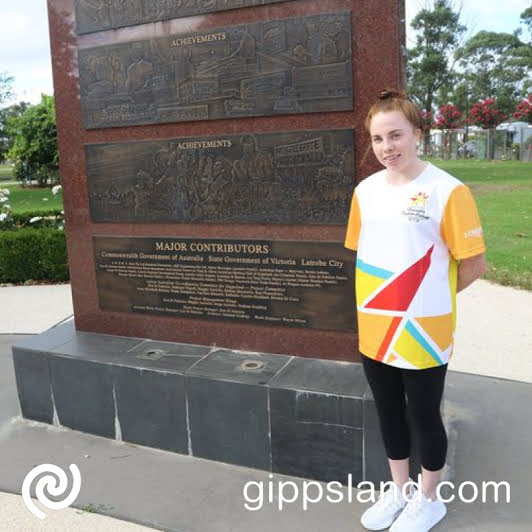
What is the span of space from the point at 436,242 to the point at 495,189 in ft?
54.4

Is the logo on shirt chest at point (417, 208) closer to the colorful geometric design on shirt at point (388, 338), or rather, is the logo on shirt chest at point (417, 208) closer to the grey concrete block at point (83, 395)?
the colorful geometric design on shirt at point (388, 338)

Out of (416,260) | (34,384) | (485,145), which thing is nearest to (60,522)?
(34,384)

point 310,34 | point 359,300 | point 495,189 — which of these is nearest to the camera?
point 359,300

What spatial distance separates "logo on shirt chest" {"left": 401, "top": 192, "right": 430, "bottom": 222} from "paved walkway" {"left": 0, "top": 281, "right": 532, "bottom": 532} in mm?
1468

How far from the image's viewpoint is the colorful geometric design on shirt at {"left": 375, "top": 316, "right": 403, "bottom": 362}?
251cm

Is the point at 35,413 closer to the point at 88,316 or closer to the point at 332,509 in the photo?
the point at 88,316

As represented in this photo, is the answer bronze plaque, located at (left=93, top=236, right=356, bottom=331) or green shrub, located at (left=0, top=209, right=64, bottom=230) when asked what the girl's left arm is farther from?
green shrub, located at (left=0, top=209, right=64, bottom=230)

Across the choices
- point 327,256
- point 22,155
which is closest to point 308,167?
point 327,256

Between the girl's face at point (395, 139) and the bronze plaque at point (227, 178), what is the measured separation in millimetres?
896

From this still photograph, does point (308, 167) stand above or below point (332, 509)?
above

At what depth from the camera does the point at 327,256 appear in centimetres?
351

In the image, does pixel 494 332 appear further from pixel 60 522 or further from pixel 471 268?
pixel 60 522

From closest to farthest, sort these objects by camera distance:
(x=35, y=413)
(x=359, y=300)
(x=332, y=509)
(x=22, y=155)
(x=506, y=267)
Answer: (x=359, y=300), (x=332, y=509), (x=35, y=413), (x=506, y=267), (x=22, y=155)

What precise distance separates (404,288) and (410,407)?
553mm
